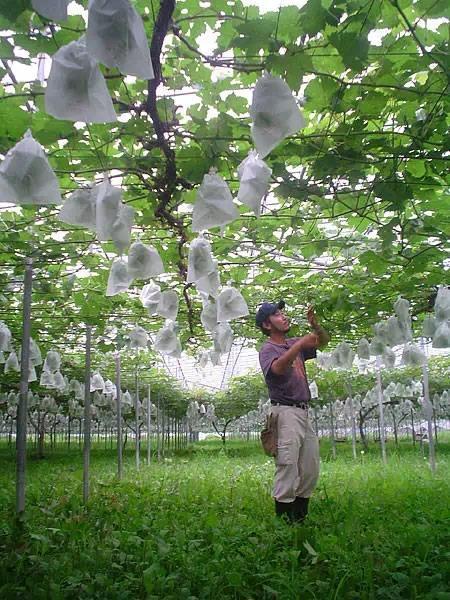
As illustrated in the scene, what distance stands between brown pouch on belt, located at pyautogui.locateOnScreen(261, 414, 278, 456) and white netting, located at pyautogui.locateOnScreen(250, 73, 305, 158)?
249 centimetres

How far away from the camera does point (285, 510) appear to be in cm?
404

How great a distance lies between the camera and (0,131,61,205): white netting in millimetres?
1961

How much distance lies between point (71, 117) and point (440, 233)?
9.92ft

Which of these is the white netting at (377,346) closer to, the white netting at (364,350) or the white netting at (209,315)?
the white netting at (364,350)

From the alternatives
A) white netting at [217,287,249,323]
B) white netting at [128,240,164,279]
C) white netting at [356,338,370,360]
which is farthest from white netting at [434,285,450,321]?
white netting at [128,240,164,279]

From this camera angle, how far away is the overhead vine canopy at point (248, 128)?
6.48 feet

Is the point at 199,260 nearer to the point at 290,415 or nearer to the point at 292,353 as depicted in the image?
the point at 292,353

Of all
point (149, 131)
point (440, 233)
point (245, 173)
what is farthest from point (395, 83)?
point (440, 233)

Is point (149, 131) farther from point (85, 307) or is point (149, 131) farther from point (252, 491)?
point (252, 491)

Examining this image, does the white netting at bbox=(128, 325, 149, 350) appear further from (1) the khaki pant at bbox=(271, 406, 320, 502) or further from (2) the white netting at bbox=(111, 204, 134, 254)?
(2) the white netting at bbox=(111, 204, 134, 254)

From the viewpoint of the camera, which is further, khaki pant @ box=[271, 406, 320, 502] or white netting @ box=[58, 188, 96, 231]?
khaki pant @ box=[271, 406, 320, 502]

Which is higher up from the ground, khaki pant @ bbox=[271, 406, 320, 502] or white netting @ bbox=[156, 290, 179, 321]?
white netting @ bbox=[156, 290, 179, 321]

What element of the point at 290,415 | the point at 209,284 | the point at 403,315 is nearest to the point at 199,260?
the point at 209,284

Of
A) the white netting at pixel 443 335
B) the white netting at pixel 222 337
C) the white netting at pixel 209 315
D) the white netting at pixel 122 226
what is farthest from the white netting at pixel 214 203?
the white netting at pixel 222 337
